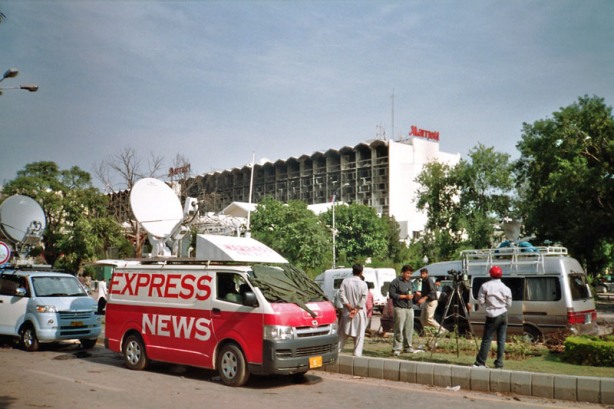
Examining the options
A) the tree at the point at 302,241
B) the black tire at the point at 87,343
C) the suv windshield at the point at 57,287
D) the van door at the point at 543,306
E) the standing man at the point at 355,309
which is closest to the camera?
the standing man at the point at 355,309

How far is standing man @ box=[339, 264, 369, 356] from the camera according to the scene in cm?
1171

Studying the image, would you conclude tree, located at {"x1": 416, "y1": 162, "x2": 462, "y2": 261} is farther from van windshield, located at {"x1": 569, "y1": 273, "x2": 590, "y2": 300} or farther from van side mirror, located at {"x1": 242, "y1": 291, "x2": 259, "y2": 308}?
van side mirror, located at {"x1": 242, "y1": 291, "x2": 259, "y2": 308}

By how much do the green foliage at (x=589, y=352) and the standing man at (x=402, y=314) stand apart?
3.10 m

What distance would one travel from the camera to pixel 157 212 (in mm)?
15789

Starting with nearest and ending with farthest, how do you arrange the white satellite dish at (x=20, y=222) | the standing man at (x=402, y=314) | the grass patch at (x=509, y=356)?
the grass patch at (x=509, y=356)
the standing man at (x=402, y=314)
the white satellite dish at (x=20, y=222)

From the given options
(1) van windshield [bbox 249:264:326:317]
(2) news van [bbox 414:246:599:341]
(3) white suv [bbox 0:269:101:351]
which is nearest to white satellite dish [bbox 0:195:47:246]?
(3) white suv [bbox 0:269:101:351]

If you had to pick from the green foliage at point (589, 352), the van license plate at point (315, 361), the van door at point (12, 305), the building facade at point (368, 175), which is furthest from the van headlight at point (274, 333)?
the building facade at point (368, 175)

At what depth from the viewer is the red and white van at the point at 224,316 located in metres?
9.38

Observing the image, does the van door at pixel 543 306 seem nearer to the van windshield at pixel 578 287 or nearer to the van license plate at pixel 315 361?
the van windshield at pixel 578 287

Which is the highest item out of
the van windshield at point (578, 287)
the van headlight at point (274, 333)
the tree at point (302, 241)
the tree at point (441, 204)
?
the tree at point (441, 204)

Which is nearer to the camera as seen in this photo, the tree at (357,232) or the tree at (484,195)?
the tree at (484,195)

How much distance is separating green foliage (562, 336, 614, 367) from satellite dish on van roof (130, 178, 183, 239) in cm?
1011

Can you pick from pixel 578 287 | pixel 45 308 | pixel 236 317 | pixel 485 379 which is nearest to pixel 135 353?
pixel 236 317

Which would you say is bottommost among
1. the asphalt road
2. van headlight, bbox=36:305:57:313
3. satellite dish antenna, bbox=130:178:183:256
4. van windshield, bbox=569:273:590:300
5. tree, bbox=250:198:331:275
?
the asphalt road
